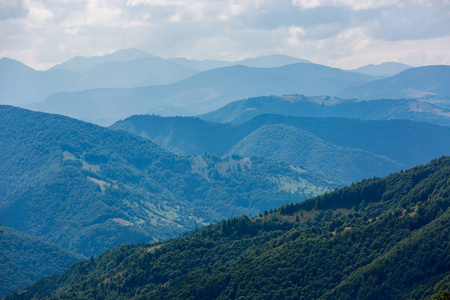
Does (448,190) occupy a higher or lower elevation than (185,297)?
higher

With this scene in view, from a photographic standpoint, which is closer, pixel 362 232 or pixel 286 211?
pixel 362 232

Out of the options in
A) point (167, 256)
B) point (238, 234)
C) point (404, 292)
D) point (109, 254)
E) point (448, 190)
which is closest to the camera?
point (404, 292)

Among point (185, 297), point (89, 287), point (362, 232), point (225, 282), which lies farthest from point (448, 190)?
point (89, 287)

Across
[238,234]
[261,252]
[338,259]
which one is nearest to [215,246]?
[238,234]

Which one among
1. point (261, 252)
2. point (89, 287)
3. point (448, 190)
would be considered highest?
point (448, 190)

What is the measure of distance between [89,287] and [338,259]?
70.2 m

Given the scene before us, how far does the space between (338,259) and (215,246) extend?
144ft

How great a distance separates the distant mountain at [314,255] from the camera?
397 feet

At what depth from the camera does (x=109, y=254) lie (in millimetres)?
194375

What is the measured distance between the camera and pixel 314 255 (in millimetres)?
137250

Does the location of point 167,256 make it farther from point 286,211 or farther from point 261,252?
point 286,211

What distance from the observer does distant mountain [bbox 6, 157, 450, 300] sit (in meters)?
121

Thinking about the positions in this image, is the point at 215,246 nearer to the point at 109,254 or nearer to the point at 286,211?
the point at 286,211

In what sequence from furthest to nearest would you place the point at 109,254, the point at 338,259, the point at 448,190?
the point at 109,254
the point at 448,190
the point at 338,259
